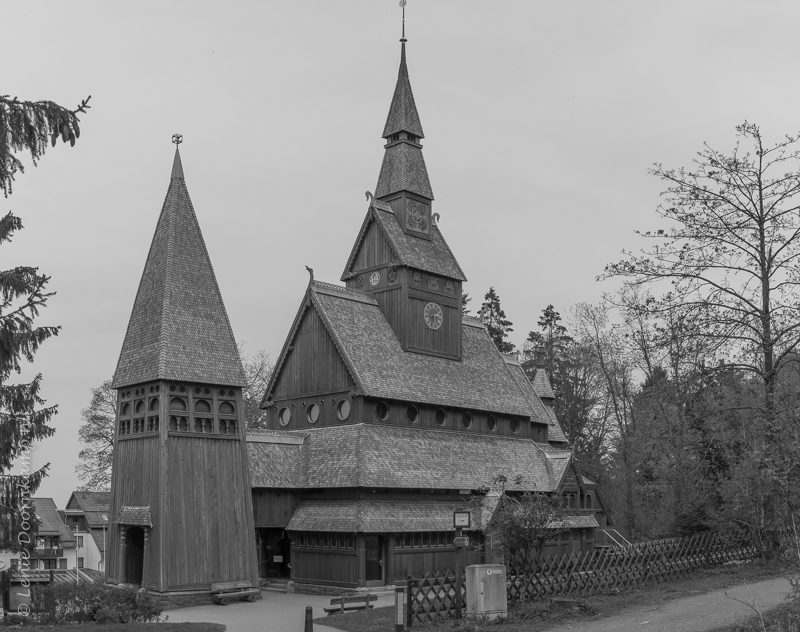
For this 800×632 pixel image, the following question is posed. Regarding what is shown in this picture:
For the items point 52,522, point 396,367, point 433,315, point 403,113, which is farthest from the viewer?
point 52,522

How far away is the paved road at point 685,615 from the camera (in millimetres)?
19922

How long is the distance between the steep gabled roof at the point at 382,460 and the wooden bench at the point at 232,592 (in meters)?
4.63

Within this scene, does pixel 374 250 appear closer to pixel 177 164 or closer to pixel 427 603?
pixel 177 164

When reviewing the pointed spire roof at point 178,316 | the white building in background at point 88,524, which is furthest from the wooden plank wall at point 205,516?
the white building in background at point 88,524

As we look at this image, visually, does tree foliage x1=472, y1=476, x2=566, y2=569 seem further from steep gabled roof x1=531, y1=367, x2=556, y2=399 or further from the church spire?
steep gabled roof x1=531, y1=367, x2=556, y2=399

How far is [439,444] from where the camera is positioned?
3884 cm

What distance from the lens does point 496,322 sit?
246 ft

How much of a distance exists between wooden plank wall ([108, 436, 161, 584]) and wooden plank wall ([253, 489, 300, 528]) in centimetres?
537

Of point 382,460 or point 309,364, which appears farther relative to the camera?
point 309,364

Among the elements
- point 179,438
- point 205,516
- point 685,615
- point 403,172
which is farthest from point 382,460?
point 685,615

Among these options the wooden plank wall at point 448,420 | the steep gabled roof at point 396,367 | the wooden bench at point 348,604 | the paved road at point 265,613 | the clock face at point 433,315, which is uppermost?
the clock face at point 433,315

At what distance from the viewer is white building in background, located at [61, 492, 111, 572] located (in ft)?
234

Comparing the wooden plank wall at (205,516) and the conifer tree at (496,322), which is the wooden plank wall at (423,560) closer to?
the wooden plank wall at (205,516)

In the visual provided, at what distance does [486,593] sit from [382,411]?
15.8 metres
